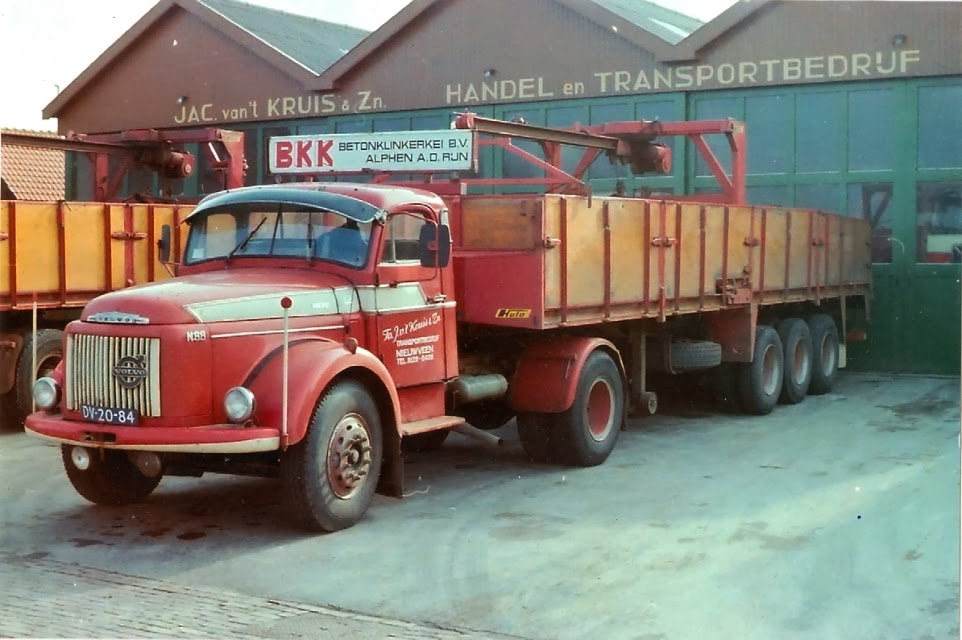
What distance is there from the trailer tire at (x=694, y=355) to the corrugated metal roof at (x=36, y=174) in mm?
15657

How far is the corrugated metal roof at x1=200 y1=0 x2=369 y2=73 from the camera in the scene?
24.5m

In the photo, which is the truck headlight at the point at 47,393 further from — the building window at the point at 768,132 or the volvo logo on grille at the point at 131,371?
the building window at the point at 768,132

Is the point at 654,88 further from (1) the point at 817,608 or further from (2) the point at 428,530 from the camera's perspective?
(1) the point at 817,608

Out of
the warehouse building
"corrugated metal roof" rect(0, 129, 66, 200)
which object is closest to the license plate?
the warehouse building

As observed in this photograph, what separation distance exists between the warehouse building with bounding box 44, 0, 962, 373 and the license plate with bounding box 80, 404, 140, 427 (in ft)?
27.8

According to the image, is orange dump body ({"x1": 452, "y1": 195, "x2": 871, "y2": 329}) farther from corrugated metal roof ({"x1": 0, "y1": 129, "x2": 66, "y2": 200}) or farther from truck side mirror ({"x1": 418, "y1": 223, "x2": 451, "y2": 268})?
corrugated metal roof ({"x1": 0, "y1": 129, "x2": 66, "y2": 200})

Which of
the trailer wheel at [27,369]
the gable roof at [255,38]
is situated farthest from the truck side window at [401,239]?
the gable roof at [255,38]

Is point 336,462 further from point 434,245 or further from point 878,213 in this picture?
point 878,213

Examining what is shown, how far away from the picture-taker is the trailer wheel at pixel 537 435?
10672 mm

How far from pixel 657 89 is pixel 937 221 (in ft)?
16.6

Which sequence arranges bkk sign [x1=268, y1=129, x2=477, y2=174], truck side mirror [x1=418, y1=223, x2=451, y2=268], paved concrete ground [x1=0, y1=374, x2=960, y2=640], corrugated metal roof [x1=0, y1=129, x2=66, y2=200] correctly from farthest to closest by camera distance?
corrugated metal roof [x1=0, y1=129, x2=66, y2=200] < bkk sign [x1=268, y1=129, x2=477, y2=174] < truck side mirror [x1=418, y1=223, x2=451, y2=268] < paved concrete ground [x1=0, y1=374, x2=960, y2=640]

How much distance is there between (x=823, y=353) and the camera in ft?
54.0

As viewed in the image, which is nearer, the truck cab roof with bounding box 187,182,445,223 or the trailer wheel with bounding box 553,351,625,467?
the truck cab roof with bounding box 187,182,445,223

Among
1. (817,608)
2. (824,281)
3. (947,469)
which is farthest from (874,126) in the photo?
(817,608)
